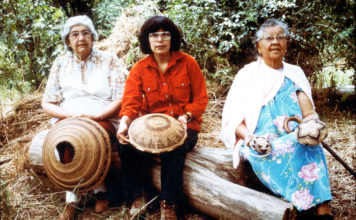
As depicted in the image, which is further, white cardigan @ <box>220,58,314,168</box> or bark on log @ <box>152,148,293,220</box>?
white cardigan @ <box>220,58,314,168</box>

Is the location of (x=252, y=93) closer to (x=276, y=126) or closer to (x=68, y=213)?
(x=276, y=126)

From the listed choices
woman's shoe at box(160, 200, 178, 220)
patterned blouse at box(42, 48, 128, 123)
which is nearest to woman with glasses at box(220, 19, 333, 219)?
woman's shoe at box(160, 200, 178, 220)

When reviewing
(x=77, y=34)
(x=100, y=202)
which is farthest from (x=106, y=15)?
(x=100, y=202)

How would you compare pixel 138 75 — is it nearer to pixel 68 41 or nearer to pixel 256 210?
pixel 68 41

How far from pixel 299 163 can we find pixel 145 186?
139 centimetres

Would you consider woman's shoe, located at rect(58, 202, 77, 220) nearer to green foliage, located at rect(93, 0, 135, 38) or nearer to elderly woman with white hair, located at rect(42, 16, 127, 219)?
elderly woman with white hair, located at rect(42, 16, 127, 219)

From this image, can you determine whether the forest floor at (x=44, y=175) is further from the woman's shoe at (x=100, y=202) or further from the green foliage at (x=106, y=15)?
the green foliage at (x=106, y=15)

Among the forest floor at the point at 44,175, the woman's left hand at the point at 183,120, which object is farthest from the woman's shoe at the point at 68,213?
the woman's left hand at the point at 183,120

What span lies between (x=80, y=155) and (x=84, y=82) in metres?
0.83

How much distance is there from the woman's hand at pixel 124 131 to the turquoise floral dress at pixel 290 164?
3.26 feet

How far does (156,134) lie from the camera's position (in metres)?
2.18

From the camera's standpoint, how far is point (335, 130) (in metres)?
4.04

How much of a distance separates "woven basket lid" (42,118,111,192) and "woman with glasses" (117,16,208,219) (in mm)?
179

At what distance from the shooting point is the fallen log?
2035mm
